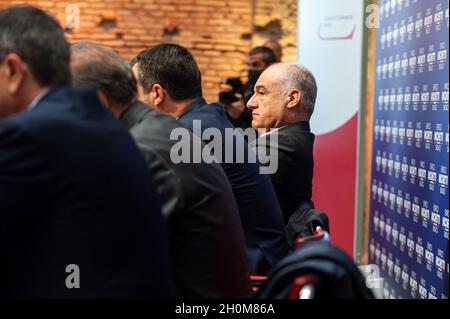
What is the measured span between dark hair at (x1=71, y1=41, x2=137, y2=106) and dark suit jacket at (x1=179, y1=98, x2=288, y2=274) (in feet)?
2.22

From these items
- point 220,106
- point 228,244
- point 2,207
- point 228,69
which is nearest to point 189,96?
point 220,106

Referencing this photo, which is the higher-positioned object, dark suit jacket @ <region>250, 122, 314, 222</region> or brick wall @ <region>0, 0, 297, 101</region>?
brick wall @ <region>0, 0, 297, 101</region>

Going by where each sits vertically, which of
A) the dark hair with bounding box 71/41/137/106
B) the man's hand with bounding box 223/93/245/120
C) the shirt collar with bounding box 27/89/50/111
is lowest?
the man's hand with bounding box 223/93/245/120

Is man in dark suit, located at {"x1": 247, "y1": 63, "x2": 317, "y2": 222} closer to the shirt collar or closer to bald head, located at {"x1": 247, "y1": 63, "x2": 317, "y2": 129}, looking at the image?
bald head, located at {"x1": 247, "y1": 63, "x2": 317, "y2": 129}

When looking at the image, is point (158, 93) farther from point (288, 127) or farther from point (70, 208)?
point (70, 208)

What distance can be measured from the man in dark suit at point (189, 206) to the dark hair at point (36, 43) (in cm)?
35

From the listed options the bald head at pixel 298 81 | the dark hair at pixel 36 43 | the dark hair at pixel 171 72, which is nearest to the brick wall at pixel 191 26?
the bald head at pixel 298 81

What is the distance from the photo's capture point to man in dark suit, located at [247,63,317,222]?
10.2ft

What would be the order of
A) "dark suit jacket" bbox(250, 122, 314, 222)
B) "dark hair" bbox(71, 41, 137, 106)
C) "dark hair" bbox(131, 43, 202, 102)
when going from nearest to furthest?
"dark hair" bbox(71, 41, 137, 106), "dark hair" bbox(131, 43, 202, 102), "dark suit jacket" bbox(250, 122, 314, 222)

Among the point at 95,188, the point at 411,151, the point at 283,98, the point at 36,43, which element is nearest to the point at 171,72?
the point at 283,98

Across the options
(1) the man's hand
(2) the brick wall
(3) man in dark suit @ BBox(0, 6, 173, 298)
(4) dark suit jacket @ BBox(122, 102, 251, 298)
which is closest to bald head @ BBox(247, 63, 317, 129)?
(1) the man's hand

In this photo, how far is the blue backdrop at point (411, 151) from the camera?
3.47m

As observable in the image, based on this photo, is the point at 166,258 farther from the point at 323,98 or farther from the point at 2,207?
the point at 323,98
